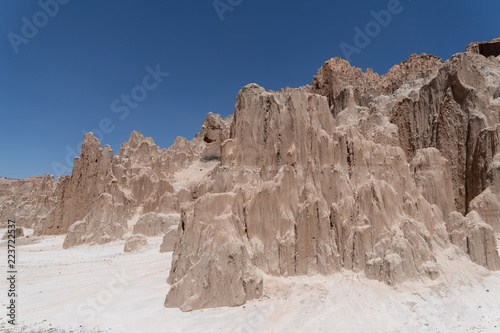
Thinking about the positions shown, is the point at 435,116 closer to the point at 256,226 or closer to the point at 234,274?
the point at 256,226

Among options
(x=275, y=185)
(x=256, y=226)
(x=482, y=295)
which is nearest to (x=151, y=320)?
(x=256, y=226)

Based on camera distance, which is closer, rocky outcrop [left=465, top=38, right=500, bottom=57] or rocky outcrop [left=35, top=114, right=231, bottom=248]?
rocky outcrop [left=35, top=114, right=231, bottom=248]

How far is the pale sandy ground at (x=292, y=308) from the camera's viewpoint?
9.60 m

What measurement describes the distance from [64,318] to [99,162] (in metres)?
34.8

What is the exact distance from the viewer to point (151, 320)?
10195 millimetres


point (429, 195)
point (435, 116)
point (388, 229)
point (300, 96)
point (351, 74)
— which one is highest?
point (351, 74)

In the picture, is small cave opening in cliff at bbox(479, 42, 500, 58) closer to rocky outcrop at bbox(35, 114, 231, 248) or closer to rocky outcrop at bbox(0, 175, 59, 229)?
rocky outcrop at bbox(35, 114, 231, 248)

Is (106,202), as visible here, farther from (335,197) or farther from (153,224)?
(335,197)

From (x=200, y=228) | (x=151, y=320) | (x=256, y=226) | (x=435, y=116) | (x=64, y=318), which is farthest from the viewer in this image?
(x=435, y=116)

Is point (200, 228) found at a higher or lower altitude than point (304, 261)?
higher

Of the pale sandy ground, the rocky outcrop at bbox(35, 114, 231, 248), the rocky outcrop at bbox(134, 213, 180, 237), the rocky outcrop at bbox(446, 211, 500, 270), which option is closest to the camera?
the pale sandy ground

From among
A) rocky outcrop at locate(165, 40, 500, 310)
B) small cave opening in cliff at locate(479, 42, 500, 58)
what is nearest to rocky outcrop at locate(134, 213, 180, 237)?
rocky outcrop at locate(165, 40, 500, 310)

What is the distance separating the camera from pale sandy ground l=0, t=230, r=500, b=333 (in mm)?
9602

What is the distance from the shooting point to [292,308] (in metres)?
10.7
